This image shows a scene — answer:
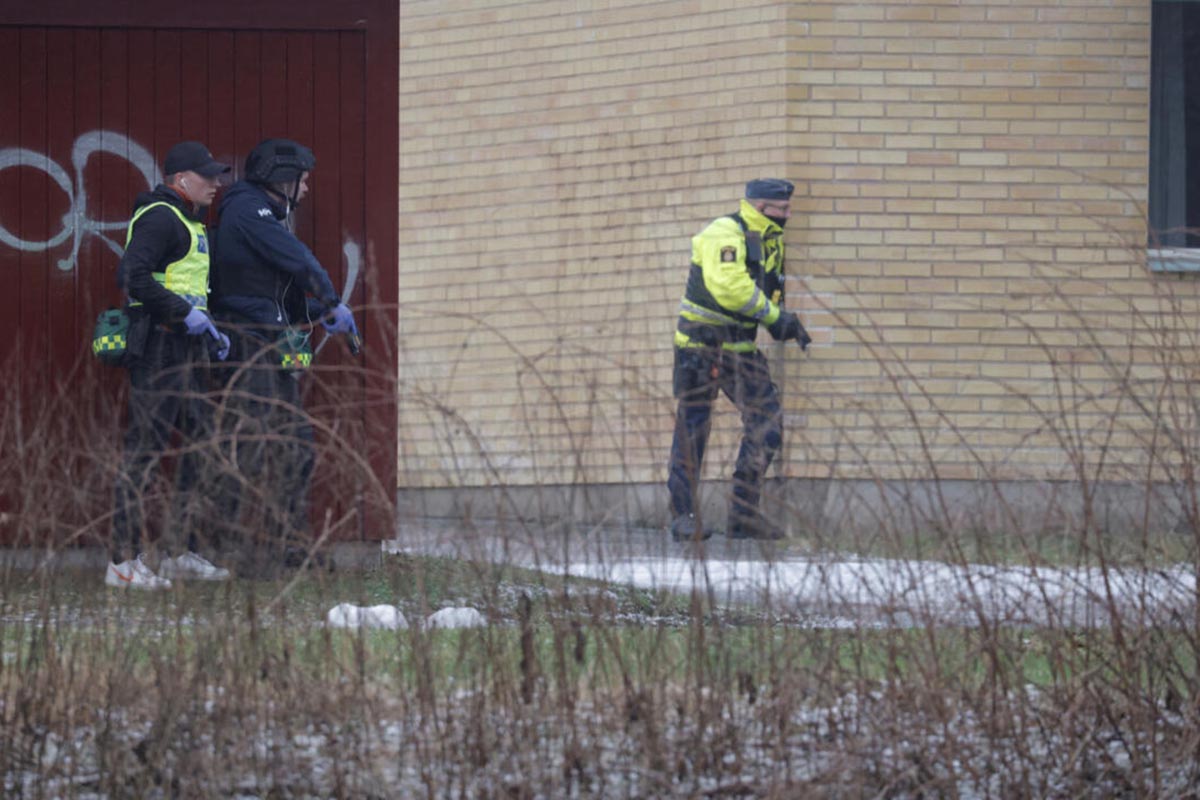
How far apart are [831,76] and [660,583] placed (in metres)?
6.03

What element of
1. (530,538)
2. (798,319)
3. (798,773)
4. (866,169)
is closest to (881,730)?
(798,773)

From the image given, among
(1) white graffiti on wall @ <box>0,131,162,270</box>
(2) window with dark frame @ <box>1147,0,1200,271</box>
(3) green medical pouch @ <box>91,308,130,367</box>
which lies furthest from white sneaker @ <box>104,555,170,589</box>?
(2) window with dark frame @ <box>1147,0,1200,271</box>

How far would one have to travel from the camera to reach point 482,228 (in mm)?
11781

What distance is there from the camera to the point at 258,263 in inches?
312

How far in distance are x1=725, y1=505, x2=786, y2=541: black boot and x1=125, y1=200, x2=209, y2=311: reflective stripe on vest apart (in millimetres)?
3392

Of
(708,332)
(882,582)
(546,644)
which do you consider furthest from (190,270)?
(882,582)

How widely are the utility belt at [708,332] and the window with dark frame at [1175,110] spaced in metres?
2.44

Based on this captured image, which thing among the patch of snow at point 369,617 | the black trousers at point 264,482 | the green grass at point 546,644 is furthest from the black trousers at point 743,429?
the black trousers at point 264,482

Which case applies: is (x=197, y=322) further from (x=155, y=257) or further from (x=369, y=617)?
(x=369, y=617)

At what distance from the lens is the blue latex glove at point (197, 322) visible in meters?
7.56

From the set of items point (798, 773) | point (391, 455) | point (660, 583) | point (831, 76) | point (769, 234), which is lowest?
point (798, 773)

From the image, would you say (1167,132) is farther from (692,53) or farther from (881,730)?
(881,730)

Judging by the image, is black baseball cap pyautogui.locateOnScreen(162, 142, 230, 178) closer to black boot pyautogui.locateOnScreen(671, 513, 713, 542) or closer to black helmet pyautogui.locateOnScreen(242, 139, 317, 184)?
black helmet pyautogui.locateOnScreen(242, 139, 317, 184)

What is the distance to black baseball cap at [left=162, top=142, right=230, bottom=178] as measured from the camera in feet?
25.3
